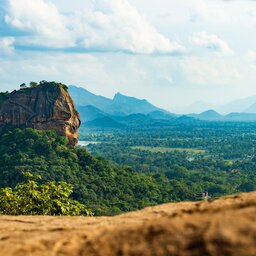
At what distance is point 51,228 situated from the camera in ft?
24.6

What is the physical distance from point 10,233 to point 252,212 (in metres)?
4.05

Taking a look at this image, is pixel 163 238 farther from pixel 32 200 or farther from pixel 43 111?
pixel 43 111

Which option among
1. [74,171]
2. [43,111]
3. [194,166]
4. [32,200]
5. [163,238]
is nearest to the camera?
[163,238]

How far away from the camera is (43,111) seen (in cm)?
6369

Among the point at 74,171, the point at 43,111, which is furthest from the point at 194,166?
the point at 43,111

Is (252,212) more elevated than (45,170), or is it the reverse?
(252,212)

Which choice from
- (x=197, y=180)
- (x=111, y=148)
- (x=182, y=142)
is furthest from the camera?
(x=182, y=142)

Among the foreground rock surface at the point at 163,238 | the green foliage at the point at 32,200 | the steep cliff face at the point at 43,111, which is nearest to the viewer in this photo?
the foreground rock surface at the point at 163,238

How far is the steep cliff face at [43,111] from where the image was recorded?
6275cm

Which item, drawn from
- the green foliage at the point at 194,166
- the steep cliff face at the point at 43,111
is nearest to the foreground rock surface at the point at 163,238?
the green foliage at the point at 194,166

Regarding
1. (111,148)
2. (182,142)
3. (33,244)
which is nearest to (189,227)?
(33,244)

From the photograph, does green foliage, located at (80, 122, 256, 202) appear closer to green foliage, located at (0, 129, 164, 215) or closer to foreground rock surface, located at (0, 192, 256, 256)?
green foliage, located at (0, 129, 164, 215)

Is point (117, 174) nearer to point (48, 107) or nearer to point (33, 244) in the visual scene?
point (48, 107)

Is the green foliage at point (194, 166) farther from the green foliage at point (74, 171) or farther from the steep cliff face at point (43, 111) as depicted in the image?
the steep cliff face at point (43, 111)
